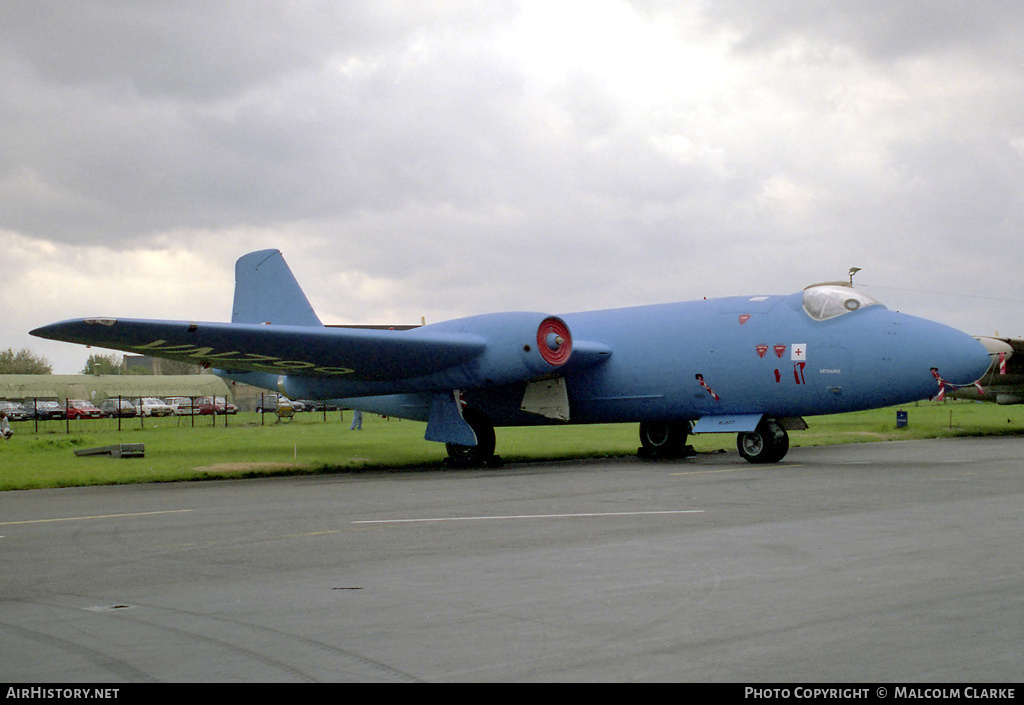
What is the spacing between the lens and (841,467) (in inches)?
675

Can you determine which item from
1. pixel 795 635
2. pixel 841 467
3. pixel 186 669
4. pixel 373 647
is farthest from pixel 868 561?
pixel 841 467

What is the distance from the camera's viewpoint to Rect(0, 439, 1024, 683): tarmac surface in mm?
4590

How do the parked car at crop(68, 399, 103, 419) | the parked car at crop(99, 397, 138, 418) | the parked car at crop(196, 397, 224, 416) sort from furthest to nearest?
the parked car at crop(196, 397, 224, 416) < the parked car at crop(99, 397, 138, 418) < the parked car at crop(68, 399, 103, 419)

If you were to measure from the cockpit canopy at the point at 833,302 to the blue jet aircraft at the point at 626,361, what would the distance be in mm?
26

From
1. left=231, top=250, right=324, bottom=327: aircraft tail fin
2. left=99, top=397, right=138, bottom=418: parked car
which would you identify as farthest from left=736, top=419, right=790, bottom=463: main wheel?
left=99, top=397, right=138, bottom=418: parked car

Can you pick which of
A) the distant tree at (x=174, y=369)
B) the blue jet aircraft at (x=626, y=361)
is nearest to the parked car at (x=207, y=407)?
the blue jet aircraft at (x=626, y=361)

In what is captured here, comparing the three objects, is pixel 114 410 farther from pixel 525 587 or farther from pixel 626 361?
pixel 525 587

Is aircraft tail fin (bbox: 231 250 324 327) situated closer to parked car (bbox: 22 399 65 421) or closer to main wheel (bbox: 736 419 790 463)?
main wheel (bbox: 736 419 790 463)

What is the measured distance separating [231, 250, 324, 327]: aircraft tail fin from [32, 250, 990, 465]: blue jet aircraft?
7.22 ft

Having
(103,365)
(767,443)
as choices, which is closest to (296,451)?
(767,443)

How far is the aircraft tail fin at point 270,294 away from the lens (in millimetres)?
23547

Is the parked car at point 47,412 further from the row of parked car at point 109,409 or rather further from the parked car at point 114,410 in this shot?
the parked car at point 114,410

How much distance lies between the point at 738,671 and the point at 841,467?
1378 cm
